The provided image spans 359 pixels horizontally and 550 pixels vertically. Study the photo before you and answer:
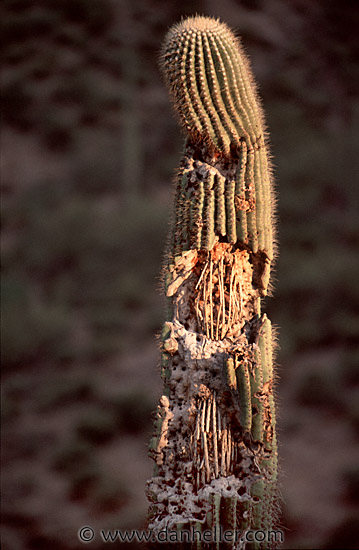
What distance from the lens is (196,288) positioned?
6.97 feet

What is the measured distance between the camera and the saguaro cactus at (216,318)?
2.03 m

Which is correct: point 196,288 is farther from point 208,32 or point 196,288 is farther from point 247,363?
point 208,32

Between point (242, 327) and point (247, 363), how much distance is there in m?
0.13

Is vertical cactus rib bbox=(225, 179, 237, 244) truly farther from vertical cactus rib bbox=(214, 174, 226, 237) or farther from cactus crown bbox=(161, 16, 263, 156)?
cactus crown bbox=(161, 16, 263, 156)

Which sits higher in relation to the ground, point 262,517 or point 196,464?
point 196,464

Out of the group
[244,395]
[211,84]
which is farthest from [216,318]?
[211,84]

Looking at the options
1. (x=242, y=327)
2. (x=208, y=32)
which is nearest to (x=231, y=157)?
(x=208, y=32)

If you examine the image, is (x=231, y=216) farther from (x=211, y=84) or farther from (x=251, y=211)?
(x=211, y=84)

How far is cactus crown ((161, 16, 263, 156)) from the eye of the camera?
203 cm

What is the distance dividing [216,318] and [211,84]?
0.67 metres

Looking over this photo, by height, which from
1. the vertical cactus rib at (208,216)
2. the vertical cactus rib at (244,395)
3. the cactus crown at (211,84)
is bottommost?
the vertical cactus rib at (244,395)

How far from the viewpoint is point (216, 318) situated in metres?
2.10

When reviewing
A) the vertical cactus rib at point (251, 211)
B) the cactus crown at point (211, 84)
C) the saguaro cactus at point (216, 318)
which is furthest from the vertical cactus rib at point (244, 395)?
the cactus crown at point (211, 84)

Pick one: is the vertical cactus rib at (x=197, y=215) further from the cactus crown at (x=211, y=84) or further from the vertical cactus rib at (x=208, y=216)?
the cactus crown at (x=211, y=84)
